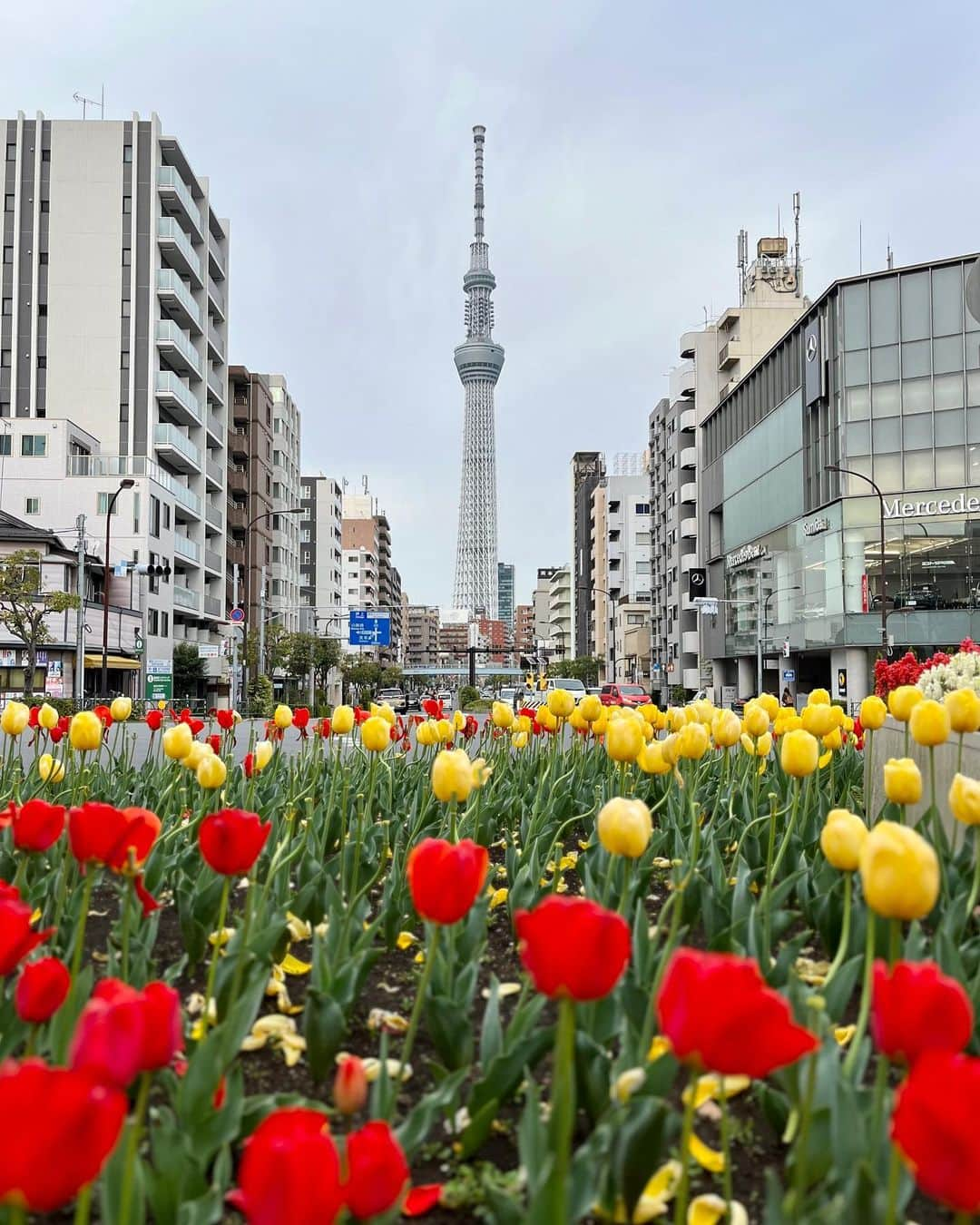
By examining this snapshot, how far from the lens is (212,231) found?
62625mm

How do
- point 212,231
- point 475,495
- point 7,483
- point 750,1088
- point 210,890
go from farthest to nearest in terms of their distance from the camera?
point 475,495 → point 212,231 → point 7,483 → point 210,890 → point 750,1088

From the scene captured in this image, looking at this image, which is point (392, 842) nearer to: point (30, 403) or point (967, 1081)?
point (967, 1081)

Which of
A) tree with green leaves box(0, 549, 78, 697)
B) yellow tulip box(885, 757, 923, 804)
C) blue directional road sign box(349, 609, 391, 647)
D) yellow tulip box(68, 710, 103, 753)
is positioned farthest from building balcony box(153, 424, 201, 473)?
yellow tulip box(885, 757, 923, 804)

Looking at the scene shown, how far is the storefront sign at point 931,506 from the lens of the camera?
133ft

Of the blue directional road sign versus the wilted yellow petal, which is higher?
the blue directional road sign

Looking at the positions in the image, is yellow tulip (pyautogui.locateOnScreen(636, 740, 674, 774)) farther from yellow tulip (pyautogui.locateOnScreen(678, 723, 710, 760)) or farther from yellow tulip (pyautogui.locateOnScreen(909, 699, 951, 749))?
yellow tulip (pyautogui.locateOnScreen(909, 699, 951, 749))

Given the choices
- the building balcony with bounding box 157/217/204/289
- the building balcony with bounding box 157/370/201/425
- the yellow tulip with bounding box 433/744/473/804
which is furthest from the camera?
the building balcony with bounding box 157/217/204/289

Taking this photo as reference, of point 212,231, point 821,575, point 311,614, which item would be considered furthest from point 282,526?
point 821,575

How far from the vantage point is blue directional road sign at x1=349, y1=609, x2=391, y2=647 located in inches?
1997

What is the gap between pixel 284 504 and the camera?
81.8 meters

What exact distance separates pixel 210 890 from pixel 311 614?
3633 inches

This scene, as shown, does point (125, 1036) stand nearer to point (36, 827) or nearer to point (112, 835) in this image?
point (112, 835)

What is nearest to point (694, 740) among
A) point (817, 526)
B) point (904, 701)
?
point (904, 701)

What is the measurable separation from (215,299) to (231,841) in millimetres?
65312
